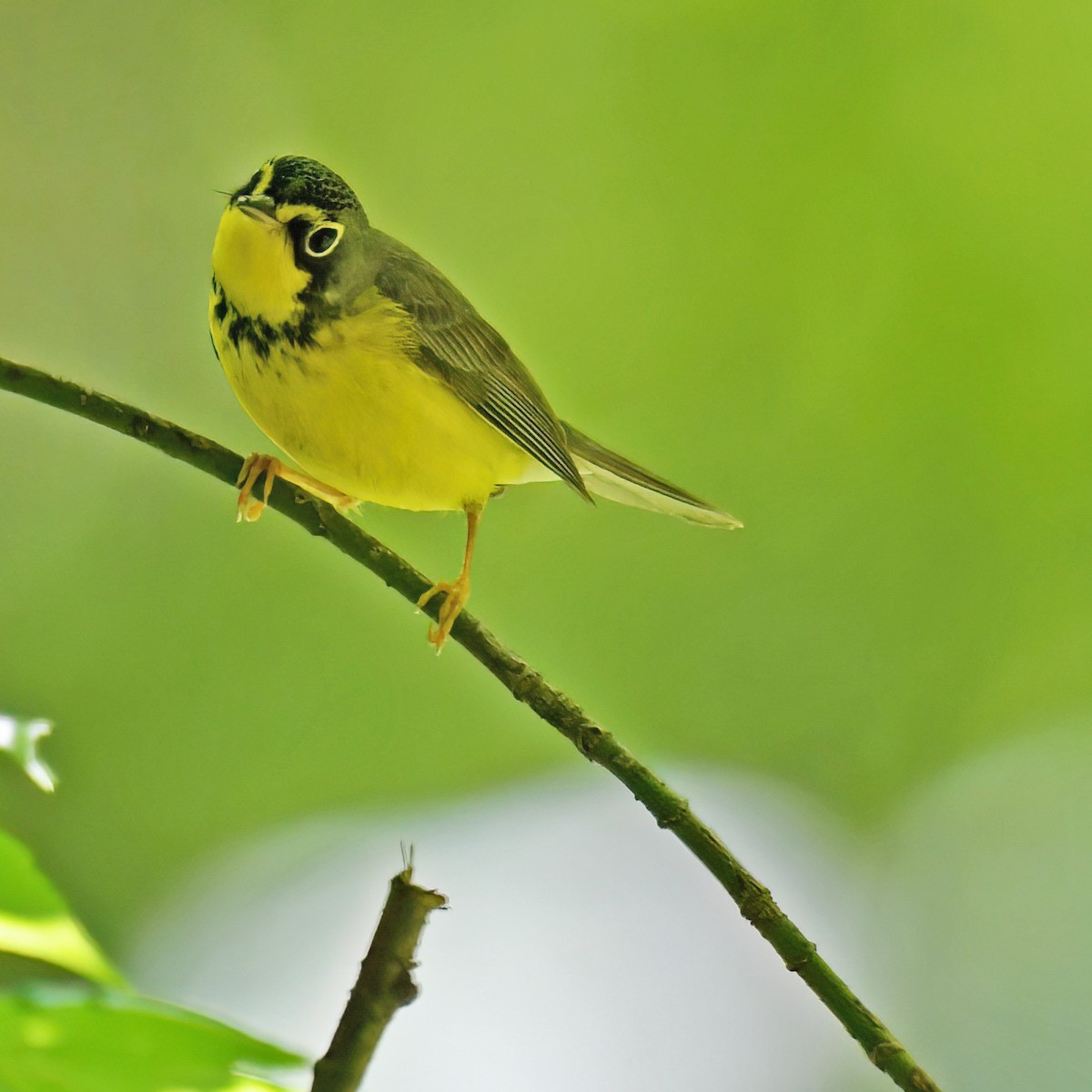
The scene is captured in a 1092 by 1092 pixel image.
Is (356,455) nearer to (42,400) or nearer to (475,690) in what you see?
(42,400)

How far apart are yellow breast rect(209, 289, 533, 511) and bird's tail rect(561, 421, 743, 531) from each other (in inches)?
15.2

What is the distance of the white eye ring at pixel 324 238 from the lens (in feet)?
5.97

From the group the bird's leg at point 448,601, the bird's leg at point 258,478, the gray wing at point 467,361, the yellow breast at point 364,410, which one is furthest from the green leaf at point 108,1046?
the gray wing at point 467,361

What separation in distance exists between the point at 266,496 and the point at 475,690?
284cm

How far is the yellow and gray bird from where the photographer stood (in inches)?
71.4

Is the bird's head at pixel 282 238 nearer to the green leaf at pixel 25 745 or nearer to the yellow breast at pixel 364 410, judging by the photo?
the yellow breast at pixel 364 410

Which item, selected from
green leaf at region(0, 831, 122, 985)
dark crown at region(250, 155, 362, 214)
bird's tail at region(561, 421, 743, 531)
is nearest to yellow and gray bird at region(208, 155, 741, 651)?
dark crown at region(250, 155, 362, 214)

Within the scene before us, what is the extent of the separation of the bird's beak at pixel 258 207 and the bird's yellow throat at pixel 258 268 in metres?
0.01

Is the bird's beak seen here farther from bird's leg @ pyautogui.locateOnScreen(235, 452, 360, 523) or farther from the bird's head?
bird's leg @ pyautogui.locateOnScreen(235, 452, 360, 523)

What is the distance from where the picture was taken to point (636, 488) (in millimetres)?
2365

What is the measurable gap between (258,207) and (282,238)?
6 centimetres

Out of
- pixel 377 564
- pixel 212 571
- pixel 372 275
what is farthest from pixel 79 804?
pixel 377 564

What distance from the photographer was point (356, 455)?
1.88 meters

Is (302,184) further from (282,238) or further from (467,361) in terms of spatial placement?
(467,361)
